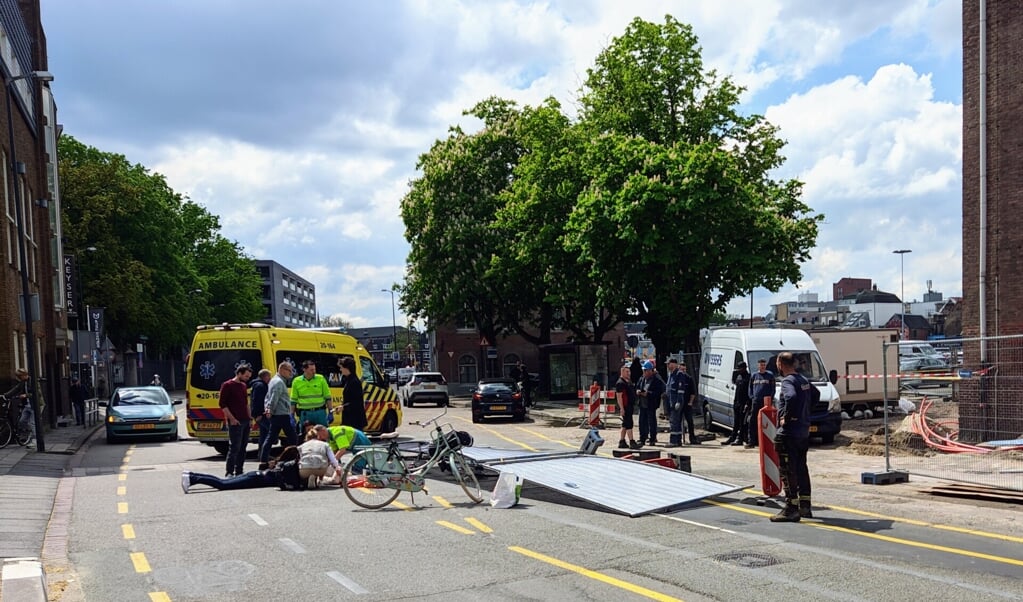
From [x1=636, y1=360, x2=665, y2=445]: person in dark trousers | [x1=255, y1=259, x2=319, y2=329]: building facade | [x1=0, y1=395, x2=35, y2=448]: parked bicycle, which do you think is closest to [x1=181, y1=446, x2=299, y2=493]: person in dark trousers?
[x1=636, y1=360, x2=665, y2=445]: person in dark trousers

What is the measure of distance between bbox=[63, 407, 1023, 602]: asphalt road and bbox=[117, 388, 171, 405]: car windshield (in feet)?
41.4

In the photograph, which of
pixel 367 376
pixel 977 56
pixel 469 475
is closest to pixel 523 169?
pixel 367 376

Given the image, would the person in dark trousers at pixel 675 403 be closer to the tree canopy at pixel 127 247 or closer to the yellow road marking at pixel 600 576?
the yellow road marking at pixel 600 576

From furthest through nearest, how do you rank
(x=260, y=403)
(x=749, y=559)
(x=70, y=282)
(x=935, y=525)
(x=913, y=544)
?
(x=70, y=282)
(x=260, y=403)
(x=935, y=525)
(x=913, y=544)
(x=749, y=559)

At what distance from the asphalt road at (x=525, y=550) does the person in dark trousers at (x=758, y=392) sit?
189 inches

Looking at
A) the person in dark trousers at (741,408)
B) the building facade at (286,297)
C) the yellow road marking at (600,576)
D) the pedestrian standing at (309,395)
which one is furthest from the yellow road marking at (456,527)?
the building facade at (286,297)

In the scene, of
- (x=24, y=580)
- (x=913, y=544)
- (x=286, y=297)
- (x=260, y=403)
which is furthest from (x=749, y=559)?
(x=286, y=297)

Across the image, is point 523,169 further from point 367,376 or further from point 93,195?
point 93,195

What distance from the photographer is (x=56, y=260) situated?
1414 inches

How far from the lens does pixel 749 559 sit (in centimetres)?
765

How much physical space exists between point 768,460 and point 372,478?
4.71 m

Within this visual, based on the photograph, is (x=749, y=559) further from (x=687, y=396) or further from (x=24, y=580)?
(x=687, y=396)

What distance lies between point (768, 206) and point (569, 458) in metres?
19.2

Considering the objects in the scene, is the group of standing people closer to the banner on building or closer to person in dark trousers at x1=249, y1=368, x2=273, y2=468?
A: person in dark trousers at x1=249, y1=368, x2=273, y2=468
